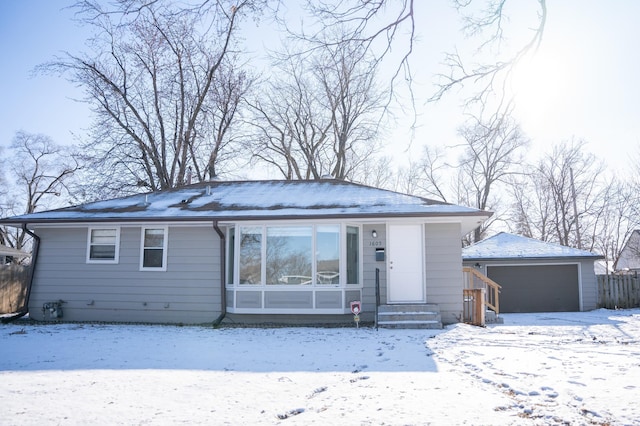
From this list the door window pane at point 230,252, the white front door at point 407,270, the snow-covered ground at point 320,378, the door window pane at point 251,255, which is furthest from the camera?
the door window pane at point 230,252

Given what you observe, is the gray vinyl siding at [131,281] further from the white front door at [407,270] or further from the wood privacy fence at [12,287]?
the wood privacy fence at [12,287]

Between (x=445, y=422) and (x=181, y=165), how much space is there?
846 inches

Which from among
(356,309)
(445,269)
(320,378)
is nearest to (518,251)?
(445,269)

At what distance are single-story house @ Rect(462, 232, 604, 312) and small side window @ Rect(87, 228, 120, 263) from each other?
12.0m

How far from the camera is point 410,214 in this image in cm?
1051

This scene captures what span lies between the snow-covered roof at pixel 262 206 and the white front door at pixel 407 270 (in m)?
0.76

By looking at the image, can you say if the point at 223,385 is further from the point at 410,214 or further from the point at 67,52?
the point at 67,52

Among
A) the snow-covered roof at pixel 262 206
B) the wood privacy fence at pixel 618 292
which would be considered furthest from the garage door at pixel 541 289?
the snow-covered roof at pixel 262 206

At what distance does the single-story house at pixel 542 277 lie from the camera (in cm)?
1747

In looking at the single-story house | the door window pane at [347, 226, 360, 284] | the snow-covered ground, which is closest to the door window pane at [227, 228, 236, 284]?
the snow-covered ground

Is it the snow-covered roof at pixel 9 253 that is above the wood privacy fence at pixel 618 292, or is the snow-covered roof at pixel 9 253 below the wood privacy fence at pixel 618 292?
above

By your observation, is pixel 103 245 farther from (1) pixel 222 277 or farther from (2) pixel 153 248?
(1) pixel 222 277

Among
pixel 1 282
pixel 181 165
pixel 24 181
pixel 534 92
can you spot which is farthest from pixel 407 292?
pixel 24 181

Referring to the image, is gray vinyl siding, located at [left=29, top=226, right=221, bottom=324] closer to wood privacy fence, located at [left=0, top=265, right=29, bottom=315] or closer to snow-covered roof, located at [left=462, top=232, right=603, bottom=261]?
wood privacy fence, located at [left=0, top=265, right=29, bottom=315]
